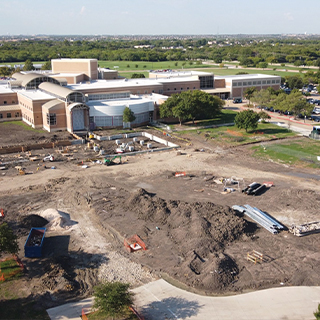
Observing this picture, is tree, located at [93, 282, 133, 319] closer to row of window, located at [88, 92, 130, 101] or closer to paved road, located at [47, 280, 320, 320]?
paved road, located at [47, 280, 320, 320]

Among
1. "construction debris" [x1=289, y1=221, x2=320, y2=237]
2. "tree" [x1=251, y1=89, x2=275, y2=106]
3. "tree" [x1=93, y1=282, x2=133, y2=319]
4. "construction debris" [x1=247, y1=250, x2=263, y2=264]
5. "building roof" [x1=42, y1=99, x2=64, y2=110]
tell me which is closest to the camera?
"tree" [x1=93, y1=282, x2=133, y2=319]

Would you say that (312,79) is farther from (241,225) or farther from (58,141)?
(241,225)

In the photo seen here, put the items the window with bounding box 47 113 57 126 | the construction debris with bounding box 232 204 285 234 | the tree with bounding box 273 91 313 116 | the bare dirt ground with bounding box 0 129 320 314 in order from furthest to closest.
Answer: the tree with bounding box 273 91 313 116, the window with bounding box 47 113 57 126, the construction debris with bounding box 232 204 285 234, the bare dirt ground with bounding box 0 129 320 314

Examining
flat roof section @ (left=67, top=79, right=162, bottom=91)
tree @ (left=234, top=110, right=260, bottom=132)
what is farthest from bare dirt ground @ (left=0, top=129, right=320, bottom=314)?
flat roof section @ (left=67, top=79, right=162, bottom=91)

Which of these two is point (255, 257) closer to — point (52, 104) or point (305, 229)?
point (305, 229)

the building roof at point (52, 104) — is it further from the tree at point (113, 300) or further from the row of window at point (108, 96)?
the tree at point (113, 300)

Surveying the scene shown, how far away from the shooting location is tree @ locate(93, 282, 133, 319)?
18188 millimetres

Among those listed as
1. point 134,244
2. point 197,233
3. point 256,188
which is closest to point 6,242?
point 134,244

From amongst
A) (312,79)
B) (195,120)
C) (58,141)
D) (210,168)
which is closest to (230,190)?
(210,168)

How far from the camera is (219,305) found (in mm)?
20094

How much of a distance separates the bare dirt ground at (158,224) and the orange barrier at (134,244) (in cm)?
41

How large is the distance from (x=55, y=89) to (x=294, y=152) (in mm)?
34985

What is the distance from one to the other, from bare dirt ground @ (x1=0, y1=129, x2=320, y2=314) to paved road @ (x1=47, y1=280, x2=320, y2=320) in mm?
731

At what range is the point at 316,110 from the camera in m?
69.0
